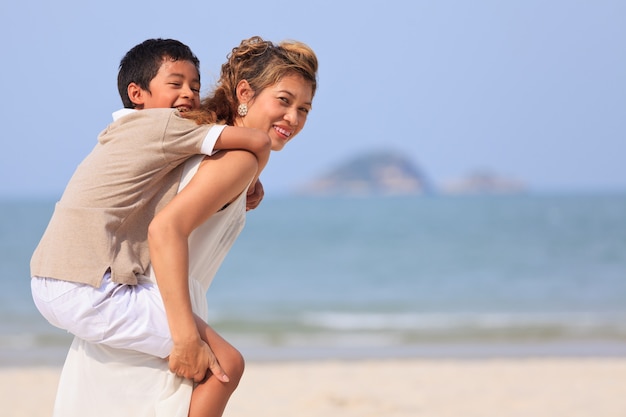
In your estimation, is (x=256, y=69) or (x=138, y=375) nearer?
(x=138, y=375)

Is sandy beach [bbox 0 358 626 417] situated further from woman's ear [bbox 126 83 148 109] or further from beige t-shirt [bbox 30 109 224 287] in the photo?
beige t-shirt [bbox 30 109 224 287]

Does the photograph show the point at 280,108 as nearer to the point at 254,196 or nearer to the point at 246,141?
the point at 246,141

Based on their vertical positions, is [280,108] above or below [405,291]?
below

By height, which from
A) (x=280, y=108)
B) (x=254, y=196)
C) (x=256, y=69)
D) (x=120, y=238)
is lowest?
(x=120, y=238)

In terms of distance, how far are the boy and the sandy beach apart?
5.15m

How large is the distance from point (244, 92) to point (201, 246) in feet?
1.72

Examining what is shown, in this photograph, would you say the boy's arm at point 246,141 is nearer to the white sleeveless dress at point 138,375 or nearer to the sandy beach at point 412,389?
the white sleeveless dress at point 138,375

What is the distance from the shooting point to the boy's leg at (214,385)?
102 inches

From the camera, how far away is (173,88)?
307 centimetres

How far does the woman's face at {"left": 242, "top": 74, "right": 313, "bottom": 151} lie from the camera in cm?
283

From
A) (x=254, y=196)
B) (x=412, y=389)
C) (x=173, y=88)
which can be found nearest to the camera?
(x=173, y=88)

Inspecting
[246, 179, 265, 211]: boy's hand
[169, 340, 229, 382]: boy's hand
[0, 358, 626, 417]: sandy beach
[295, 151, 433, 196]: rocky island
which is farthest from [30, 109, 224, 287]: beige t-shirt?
[295, 151, 433, 196]: rocky island

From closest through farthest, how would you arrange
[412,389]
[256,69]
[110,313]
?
[110,313] → [256,69] → [412,389]

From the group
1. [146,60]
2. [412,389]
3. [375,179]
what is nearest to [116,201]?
[146,60]
